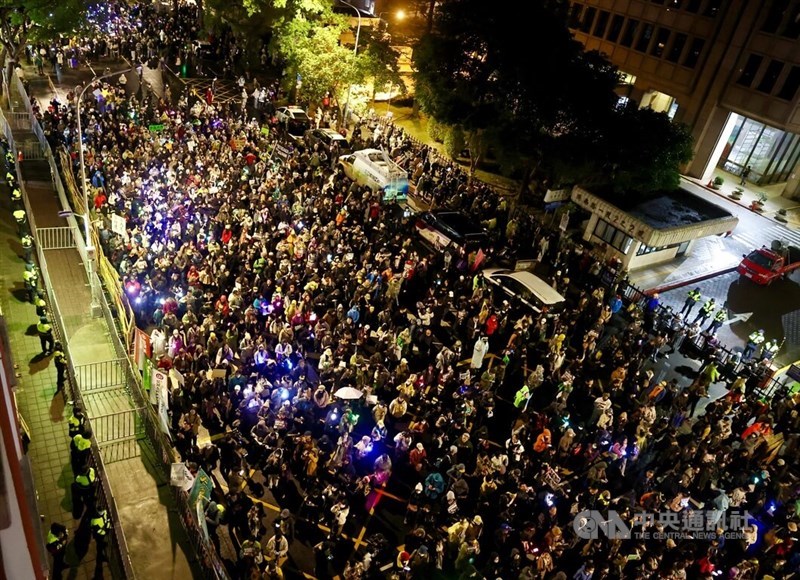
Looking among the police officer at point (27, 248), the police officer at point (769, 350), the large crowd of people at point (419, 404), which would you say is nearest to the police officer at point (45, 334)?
the large crowd of people at point (419, 404)

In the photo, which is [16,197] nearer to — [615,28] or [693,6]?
[615,28]

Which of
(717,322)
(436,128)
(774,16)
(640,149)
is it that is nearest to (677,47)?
(774,16)

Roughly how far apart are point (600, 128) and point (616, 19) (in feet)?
61.6

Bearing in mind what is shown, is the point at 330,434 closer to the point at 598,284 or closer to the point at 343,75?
the point at 598,284

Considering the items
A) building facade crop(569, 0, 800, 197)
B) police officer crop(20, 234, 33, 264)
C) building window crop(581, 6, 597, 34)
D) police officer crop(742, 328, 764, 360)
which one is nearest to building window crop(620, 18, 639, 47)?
building facade crop(569, 0, 800, 197)

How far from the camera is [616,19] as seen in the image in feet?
135

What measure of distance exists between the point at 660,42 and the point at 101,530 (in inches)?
1598

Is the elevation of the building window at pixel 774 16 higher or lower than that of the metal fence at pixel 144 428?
higher

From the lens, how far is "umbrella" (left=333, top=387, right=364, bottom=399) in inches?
602

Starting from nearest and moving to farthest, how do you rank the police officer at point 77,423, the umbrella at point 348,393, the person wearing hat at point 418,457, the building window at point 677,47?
the police officer at point 77,423 < the person wearing hat at point 418,457 < the umbrella at point 348,393 < the building window at point 677,47

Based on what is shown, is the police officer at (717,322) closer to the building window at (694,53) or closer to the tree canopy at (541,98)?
the tree canopy at (541,98)

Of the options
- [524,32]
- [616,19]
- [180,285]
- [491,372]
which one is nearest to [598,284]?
[491,372]

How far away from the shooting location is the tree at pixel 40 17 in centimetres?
2923

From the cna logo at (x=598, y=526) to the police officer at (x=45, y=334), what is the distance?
1481 centimetres
